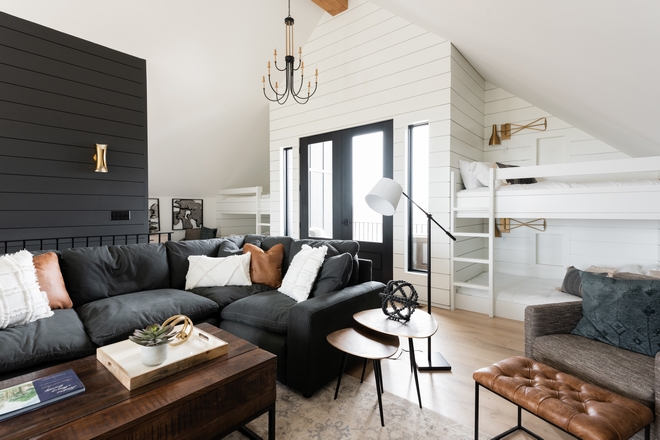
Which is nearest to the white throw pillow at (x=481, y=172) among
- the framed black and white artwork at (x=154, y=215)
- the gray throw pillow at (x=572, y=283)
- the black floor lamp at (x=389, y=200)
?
the gray throw pillow at (x=572, y=283)

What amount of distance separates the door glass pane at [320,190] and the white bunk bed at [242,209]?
4.42 ft

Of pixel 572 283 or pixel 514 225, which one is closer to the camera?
pixel 572 283

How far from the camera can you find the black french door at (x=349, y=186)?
429 centimetres

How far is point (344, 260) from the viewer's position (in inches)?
98.2

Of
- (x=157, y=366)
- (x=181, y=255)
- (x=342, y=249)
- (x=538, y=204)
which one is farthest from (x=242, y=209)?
(x=157, y=366)

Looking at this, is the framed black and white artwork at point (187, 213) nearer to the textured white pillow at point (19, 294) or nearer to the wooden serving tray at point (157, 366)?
the textured white pillow at point (19, 294)

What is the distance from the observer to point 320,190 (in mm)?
5062

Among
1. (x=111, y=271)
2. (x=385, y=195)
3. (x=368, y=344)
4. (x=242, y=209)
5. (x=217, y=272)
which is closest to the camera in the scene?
(x=368, y=344)

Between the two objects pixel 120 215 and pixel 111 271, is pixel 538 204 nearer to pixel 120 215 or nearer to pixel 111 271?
pixel 111 271

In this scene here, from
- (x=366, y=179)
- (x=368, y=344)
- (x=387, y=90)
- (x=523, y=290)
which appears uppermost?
(x=387, y=90)

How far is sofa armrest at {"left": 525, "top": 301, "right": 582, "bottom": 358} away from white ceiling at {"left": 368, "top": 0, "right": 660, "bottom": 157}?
1485 mm

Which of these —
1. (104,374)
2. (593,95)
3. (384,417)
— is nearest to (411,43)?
(593,95)

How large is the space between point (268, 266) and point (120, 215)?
2494mm

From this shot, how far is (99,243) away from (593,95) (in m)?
5.33
